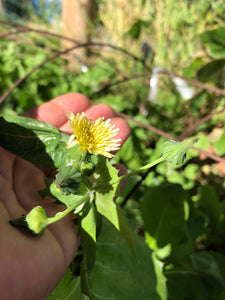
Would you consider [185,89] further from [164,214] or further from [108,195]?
[108,195]

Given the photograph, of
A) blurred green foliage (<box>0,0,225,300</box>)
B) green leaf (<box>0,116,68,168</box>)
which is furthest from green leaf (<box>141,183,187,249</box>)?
green leaf (<box>0,116,68,168</box>)

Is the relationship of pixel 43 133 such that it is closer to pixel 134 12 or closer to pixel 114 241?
pixel 114 241

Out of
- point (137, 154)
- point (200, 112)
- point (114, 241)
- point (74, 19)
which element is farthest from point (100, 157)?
point (74, 19)

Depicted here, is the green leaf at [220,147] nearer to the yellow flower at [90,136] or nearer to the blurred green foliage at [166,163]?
the blurred green foliage at [166,163]

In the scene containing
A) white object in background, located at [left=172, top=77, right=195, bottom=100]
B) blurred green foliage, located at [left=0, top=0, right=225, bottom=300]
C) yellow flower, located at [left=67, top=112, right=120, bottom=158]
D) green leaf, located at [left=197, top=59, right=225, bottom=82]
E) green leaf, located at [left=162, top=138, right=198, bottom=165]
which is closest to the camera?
green leaf, located at [left=162, top=138, right=198, bottom=165]

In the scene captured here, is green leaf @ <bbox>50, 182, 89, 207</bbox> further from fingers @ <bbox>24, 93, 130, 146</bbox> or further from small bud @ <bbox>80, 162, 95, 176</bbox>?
fingers @ <bbox>24, 93, 130, 146</bbox>
